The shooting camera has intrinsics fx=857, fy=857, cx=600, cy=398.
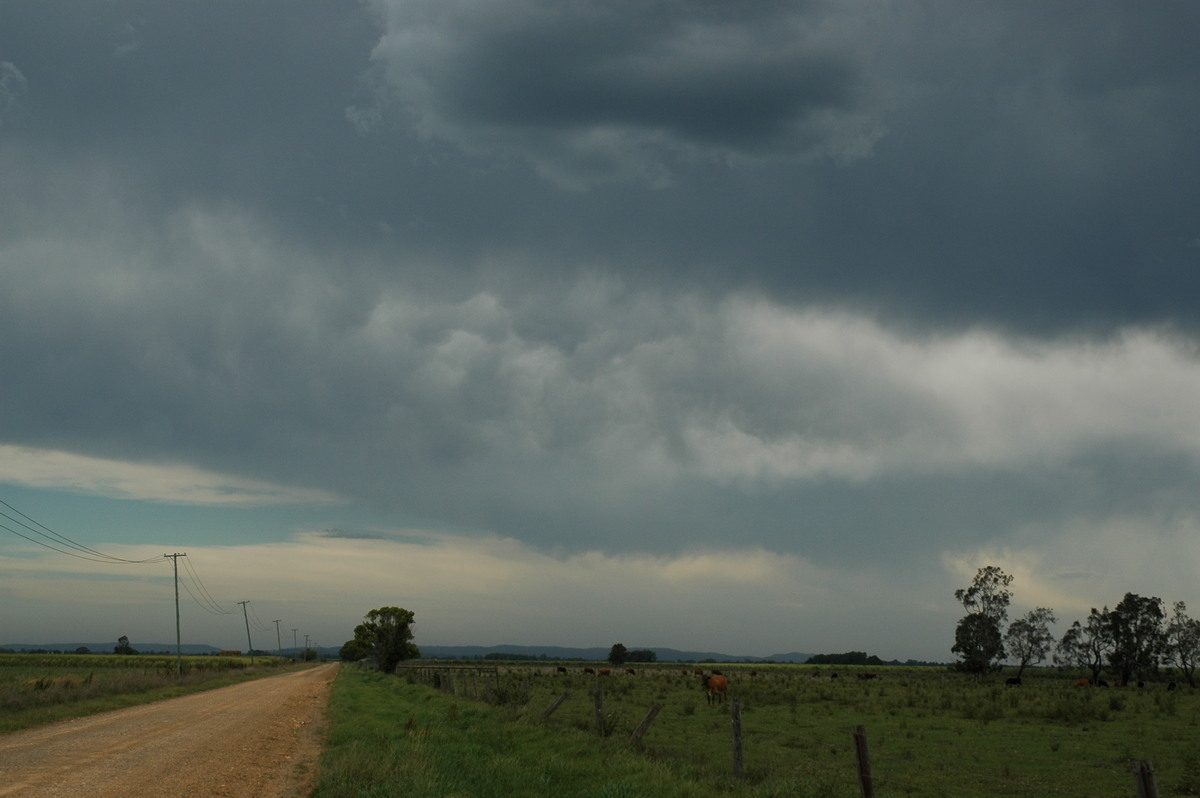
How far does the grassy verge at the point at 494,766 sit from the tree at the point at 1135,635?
325 ft

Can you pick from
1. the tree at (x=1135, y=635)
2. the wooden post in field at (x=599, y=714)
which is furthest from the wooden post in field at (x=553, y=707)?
the tree at (x=1135, y=635)

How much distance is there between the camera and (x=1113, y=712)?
140 feet

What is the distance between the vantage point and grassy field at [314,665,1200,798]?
51.9ft

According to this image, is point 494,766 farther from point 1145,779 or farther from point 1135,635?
point 1135,635

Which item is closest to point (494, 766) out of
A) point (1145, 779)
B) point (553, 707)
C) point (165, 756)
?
point (165, 756)

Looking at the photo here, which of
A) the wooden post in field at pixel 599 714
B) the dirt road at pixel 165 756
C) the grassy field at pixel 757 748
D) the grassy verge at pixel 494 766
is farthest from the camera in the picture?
the wooden post in field at pixel 599 714

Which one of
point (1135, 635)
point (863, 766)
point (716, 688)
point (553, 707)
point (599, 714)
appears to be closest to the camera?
point (863, 766)

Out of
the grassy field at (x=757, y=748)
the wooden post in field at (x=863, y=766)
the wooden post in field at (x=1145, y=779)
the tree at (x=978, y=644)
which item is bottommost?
the tree at (x=978, y=644)

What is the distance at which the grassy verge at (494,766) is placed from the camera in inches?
577

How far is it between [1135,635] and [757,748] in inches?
3826

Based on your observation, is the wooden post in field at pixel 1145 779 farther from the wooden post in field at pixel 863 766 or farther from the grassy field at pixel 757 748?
the grassy field at pixel 757 748

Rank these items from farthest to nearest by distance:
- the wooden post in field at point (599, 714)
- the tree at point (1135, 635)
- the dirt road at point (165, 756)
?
the tree at point (1135, 635), the wooden post in field at point (599, 714), the dirt road at point (165, 756)

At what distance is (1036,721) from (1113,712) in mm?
6805

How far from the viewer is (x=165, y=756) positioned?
18.9 meters
